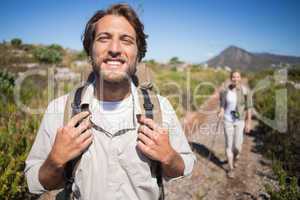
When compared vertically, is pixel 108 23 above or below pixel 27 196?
above

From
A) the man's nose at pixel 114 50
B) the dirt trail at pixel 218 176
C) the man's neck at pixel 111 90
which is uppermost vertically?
the man's nose at pixel 114 50

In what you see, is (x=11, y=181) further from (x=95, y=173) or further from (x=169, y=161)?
(x=169, y=161)

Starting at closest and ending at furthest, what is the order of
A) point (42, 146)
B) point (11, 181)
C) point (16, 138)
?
point (42, 146) → point (11, 181) → point (16, 138)

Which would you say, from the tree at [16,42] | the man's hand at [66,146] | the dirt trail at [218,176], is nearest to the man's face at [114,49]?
the man's hand at [66,146]

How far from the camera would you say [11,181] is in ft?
13.0

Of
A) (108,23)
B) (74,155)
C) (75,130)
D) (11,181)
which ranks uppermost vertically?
(108,23)

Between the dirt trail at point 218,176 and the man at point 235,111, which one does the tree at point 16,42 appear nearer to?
the dirt trail at point 218,176

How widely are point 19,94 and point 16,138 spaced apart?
15.4ft

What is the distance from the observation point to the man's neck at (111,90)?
1.76 metres

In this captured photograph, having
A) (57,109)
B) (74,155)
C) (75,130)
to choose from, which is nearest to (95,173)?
(74,155)

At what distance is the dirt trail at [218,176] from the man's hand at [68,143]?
291cm

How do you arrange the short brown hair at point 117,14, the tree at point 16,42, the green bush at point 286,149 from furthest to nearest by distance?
1. the tree at point 16,42
2. the green bush at point 286,149
3. the short brown hair at point 117,14

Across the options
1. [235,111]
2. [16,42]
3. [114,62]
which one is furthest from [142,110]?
[16,42]

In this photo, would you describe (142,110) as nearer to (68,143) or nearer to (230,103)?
(68,143)
